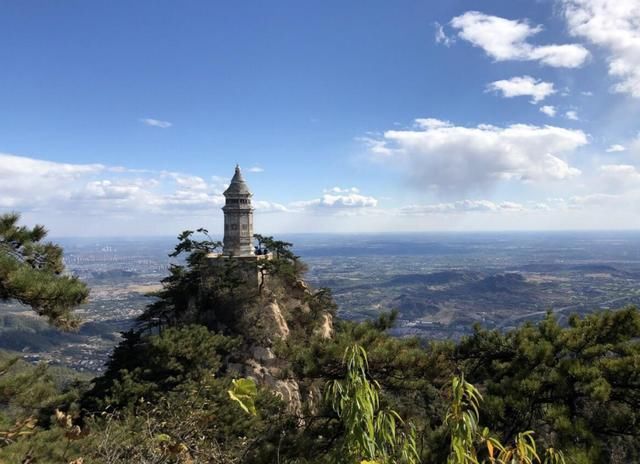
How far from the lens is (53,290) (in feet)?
23.0

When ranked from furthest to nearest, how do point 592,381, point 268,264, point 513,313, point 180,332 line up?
point 513,313 < point 268,264 < point 180,332 < point 592,381

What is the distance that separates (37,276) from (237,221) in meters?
21.7

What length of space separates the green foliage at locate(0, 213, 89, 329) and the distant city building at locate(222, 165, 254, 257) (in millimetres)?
20254

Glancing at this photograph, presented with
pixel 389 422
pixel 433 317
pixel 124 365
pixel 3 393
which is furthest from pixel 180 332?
pixel 433 317

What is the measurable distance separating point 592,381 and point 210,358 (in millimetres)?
16081

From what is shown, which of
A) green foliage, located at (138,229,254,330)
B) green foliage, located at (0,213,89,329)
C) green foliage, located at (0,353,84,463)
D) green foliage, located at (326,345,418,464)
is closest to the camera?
green foliage, located at (326,345,418,464)

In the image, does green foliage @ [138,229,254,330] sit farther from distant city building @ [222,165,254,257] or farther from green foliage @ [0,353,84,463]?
green foliage @ [0,353,84,463]

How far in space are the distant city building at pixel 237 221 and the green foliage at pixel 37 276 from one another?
20.3 meters

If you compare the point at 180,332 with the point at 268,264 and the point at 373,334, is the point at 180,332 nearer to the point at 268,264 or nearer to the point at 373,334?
the point at 268,264

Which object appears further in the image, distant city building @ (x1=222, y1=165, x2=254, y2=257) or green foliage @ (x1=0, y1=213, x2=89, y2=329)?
distant city building @ (x1=222, y1=165, x2=254, y2=257)

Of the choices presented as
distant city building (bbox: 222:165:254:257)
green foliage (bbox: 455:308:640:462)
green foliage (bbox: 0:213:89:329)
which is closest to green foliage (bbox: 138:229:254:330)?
distant city building (bbox: 222:165:254:257)

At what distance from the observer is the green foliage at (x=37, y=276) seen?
6.60 m

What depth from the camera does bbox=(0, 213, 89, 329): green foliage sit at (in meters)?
6.60

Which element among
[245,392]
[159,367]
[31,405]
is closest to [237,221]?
[159,367]
